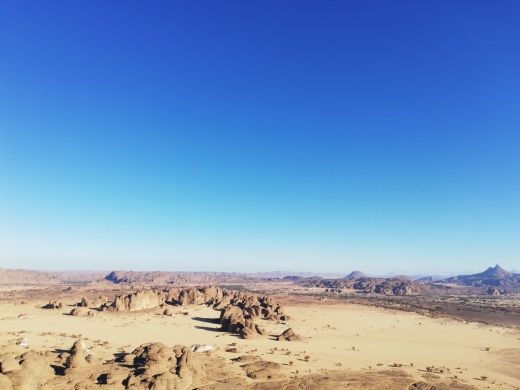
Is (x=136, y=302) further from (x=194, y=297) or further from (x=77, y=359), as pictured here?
(x=77, y=359)

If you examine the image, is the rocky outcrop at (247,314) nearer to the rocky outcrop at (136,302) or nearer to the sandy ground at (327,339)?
the sandy ground at (327,339)

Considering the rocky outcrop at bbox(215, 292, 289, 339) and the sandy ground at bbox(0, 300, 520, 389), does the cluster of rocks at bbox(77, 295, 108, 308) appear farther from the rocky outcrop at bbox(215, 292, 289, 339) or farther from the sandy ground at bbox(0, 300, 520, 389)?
the rocky outcrop at bbox(215, 292, 289, 339)

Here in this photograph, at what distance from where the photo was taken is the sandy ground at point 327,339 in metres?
32.4

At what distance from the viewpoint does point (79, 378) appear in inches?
902

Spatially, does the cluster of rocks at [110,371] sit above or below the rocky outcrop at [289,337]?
above

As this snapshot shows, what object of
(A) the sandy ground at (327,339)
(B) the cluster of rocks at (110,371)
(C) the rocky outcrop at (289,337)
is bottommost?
(A) the sandy ground at (327,339)

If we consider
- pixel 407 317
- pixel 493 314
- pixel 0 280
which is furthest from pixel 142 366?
pixel 0 280

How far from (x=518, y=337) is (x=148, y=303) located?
6762 cm

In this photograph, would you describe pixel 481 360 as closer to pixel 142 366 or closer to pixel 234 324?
pixel 234 324

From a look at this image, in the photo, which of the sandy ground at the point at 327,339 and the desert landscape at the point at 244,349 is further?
the sandy ground at the point at 327,339

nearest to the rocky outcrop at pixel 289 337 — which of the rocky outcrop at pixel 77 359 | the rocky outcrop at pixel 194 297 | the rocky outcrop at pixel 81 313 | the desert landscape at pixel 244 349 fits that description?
the desert landscape at pixel 244 349

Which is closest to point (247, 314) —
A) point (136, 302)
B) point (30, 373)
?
point (136, 302)

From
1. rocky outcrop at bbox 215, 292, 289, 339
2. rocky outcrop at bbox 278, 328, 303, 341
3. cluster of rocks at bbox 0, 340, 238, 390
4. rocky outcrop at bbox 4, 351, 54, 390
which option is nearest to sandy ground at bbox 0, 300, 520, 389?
rocky outcrop at bbox 278, 328, 303, 341

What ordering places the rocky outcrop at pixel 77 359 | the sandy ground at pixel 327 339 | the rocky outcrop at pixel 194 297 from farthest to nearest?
the rocky outcrop at pixel 194 297 < the sandy ground at pixel 327 339 < the rocky outcrop at pixel 77 359
